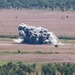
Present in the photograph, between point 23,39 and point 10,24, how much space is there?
34366 mm

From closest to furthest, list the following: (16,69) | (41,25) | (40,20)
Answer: (16,69), (41,25), (40,20)

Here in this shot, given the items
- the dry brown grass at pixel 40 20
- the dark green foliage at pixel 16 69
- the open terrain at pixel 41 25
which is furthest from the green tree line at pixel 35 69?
the dry brown grass at pixel 40 20

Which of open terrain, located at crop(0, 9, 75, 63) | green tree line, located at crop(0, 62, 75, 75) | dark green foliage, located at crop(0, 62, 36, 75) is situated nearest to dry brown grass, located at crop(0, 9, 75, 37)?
open terrain, located at crop(0, 9, 75, 63)

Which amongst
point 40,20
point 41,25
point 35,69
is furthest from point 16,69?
point 40,20

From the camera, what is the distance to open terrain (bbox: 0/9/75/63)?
101m

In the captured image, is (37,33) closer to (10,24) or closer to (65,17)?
(10,24)

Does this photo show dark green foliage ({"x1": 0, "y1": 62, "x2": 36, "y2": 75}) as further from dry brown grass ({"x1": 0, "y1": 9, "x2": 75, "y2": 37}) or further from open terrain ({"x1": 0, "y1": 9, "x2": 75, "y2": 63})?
dry brown grass ({"x1": 0, "y1": 9, "x2": 75, "y2": 37})

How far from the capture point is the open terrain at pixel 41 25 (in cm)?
10099

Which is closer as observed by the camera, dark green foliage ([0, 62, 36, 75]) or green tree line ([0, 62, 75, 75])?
dark green foliage ([0, 62, 36, 75])

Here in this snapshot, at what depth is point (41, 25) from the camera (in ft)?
509

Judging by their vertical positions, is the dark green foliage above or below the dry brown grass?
below

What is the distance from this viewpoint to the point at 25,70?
279ft

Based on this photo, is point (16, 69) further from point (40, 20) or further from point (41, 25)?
point (40, 20)

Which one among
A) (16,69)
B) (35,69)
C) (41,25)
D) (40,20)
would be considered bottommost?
(35,69)
